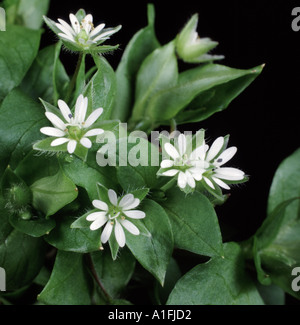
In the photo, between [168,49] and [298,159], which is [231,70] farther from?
[298,159]

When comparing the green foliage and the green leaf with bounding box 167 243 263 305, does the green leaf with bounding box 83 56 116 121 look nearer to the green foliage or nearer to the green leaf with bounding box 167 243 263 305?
the green foliage

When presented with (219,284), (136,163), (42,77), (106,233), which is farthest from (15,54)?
(219,284)

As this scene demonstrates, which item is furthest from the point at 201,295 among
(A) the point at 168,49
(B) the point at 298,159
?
(A) the point at 168,49

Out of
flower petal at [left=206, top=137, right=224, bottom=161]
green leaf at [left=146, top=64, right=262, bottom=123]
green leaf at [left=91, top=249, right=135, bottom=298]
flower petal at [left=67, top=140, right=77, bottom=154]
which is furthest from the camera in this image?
green leaf at [left=146, top=64, right=262, bottom=123]

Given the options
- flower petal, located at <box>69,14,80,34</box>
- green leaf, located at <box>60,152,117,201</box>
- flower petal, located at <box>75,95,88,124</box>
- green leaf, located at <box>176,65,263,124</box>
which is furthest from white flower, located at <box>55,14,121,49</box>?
A: green leaf, located at <box>176,65,263,124</box>

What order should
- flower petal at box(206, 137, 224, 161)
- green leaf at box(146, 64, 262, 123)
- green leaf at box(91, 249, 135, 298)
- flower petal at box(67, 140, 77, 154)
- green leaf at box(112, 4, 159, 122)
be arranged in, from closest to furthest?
flower petal at box(67, 140, 77, 154) → flower petal at box(206, 137, 224, 161) → green leaf at box(91, 249, 135, 298) → green leaf at box(146, 64, 262, 123) → green leaf at box(112, 4, 159, 122)

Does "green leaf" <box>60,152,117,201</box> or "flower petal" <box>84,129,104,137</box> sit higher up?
"flower petal" <box>84,129,104,137</box>

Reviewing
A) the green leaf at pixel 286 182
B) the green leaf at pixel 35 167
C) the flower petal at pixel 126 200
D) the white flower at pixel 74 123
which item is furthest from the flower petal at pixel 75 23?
the green leaf at pixel 286 182

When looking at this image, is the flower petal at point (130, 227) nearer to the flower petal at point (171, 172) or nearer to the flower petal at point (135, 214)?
the flower petal at point (135, 214)
